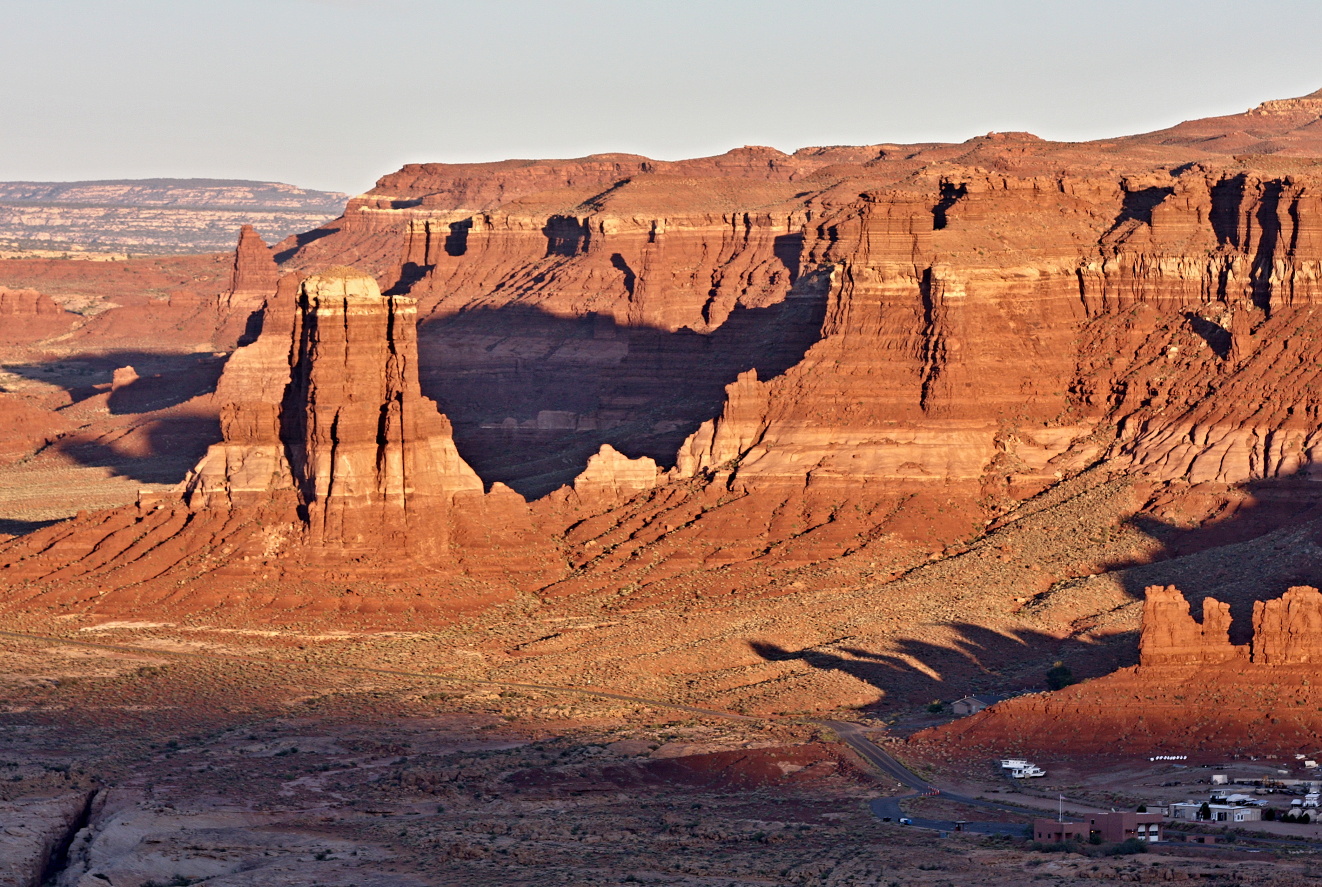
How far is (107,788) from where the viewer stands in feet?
229

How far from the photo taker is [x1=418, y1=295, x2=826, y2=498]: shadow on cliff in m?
114

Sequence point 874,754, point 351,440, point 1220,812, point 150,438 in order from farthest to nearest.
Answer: point 150,438, point 351,440, point 874,754, point 1220,812

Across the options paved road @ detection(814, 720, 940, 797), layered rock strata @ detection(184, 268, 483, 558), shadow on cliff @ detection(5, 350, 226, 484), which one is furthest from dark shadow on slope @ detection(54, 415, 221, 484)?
paved road @ detection(814, 720, 940, 797)

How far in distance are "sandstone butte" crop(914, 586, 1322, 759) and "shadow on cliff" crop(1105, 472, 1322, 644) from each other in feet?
15.3

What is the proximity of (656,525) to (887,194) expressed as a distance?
17.6m

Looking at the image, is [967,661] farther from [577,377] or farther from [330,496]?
[577,377]

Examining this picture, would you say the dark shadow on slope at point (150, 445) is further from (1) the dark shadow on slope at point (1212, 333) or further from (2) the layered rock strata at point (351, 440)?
(1) the dark shadow on slope at point (1212, 333)

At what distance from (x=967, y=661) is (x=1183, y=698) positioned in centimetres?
1320

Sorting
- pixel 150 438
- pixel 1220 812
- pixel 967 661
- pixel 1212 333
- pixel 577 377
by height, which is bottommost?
pixel 150 438

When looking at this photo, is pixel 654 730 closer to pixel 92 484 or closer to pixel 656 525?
pixel 656 525

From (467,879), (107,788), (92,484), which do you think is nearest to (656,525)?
(107,788)

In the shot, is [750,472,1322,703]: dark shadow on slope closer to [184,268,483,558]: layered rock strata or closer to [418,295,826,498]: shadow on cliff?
[184,268,483,558]: layered rock strata

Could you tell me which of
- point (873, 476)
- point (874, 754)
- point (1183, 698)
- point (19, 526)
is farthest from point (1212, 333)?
point (19, 526)

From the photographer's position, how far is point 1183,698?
243 feet
